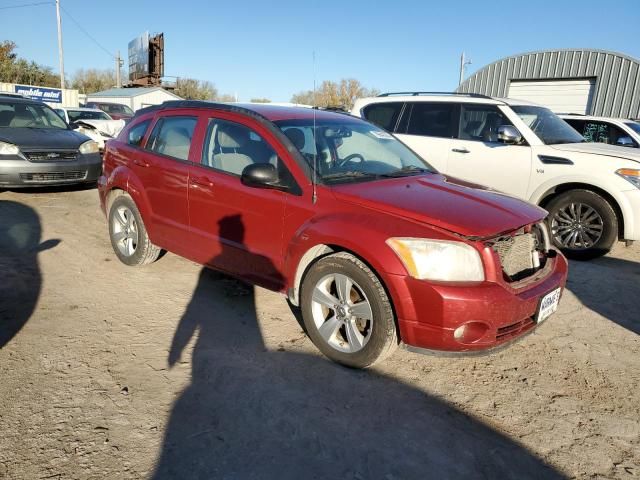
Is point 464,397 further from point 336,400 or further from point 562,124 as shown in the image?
point 562,124

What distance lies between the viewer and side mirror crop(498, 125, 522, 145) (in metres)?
5.99

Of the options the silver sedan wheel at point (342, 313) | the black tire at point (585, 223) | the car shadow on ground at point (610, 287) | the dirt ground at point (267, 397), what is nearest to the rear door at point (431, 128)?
the black tire at point (585, 223)

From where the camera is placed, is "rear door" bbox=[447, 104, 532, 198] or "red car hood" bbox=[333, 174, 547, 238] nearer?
"red car hood" bbox=[333, 174, 547, 238]

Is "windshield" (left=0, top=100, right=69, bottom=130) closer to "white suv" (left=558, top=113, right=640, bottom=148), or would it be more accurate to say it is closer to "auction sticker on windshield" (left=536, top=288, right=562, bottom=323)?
"auction sticker on windshield" (left=536, top=288, right=562, bottom=323)

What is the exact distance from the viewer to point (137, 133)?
491 centimetres

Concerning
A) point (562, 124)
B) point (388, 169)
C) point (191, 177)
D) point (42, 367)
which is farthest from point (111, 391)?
point (562, 124)

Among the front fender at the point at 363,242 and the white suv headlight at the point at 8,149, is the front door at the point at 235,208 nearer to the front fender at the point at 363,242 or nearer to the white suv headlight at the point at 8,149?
the front fender at the point at 363,242

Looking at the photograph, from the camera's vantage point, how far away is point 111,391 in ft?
9.16

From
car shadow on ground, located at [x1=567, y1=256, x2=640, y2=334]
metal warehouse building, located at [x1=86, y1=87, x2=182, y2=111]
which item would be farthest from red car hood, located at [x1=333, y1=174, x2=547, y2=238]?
metal warehouse building, located at [x1=86, y1=87, x2=182, y2=111]

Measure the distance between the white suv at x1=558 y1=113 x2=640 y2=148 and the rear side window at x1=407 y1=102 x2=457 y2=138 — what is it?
3608 millimetres

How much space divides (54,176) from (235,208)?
18.7ft

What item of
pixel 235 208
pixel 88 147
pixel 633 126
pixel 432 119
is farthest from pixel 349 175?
pixel 633 126

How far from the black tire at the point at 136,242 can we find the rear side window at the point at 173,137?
663 mm

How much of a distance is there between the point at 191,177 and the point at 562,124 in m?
5.45
